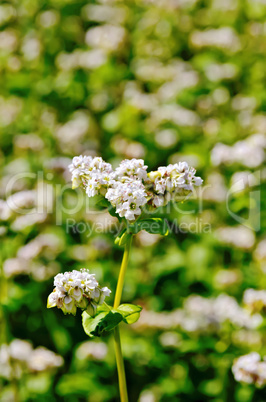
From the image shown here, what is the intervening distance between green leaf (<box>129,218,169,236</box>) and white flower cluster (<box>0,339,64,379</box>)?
1.51m

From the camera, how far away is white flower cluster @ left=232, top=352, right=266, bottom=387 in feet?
7.80

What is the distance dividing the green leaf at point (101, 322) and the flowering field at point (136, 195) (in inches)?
0.5

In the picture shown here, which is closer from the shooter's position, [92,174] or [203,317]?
[92,174]

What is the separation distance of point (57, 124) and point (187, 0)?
7.16 feet

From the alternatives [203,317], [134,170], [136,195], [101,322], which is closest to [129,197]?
[136,195]

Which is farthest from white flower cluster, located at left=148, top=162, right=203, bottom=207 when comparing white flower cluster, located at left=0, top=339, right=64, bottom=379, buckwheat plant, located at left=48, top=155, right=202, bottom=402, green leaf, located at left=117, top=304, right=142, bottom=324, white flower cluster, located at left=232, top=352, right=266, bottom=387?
white flower cluster, located at left=0, top=339, right=64, bottom=379

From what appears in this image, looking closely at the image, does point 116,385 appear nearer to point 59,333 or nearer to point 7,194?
point 59,333

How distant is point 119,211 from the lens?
1.74 m

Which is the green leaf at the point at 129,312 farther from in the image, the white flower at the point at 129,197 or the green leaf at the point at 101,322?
the white flower at the point at 129,197

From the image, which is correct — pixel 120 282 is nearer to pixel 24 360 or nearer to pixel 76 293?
pixel 76 293

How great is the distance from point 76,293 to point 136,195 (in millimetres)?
380

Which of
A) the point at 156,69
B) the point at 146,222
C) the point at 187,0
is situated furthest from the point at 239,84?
the point at 146,222

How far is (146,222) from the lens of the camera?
1.79 meters

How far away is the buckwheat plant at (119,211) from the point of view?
1622 mm
